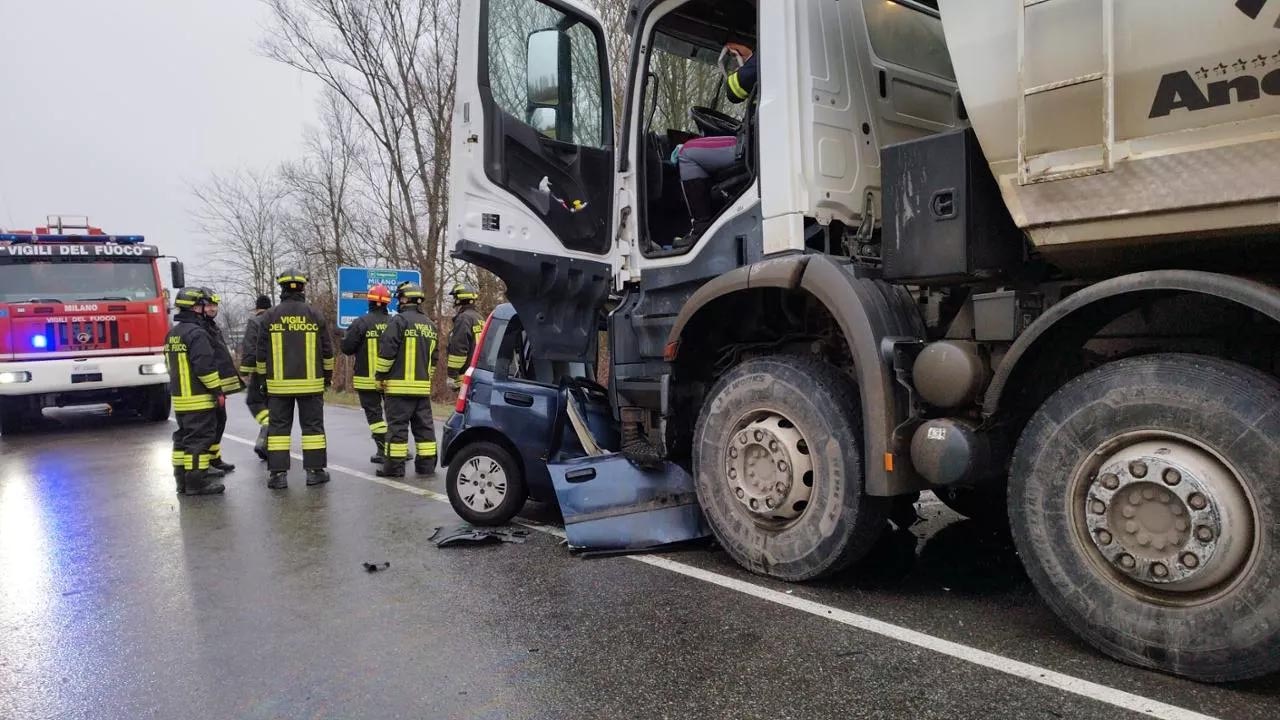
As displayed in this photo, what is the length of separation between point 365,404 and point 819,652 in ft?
22.1

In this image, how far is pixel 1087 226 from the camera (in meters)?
2.85

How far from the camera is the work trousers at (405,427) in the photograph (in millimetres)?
7668

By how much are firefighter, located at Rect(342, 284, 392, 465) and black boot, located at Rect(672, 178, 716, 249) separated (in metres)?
4.33

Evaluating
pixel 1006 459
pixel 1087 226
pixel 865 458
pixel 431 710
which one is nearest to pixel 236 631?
pixel 431 710

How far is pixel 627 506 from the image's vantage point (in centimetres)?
457

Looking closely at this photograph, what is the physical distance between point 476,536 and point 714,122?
2824mm

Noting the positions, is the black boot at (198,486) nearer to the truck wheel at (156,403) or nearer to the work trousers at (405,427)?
the work trousers at (405,427)

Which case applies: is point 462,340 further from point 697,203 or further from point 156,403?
point 156,403

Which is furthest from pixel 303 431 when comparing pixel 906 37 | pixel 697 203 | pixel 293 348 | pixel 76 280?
pixel 76 280

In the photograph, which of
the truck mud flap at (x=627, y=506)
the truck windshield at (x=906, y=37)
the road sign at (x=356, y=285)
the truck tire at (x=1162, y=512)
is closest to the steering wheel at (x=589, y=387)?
the truck mud flap at (x=627, y=506)

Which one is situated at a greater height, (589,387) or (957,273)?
(957,273)

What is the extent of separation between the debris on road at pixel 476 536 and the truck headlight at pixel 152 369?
9399 mm

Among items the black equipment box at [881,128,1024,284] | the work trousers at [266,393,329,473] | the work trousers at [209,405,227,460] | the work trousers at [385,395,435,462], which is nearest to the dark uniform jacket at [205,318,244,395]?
the work trousers at [209,405,227,460]

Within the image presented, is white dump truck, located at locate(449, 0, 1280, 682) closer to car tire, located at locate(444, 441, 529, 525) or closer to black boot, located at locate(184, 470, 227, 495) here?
car tire, located at locate(444, 441, 529, 525)
